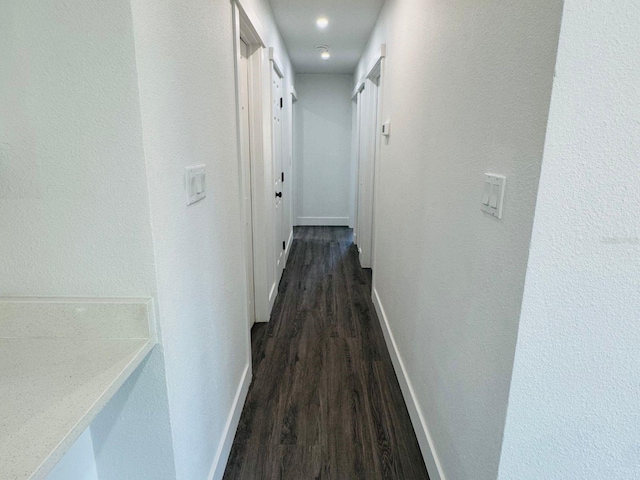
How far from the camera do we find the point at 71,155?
3.09ft

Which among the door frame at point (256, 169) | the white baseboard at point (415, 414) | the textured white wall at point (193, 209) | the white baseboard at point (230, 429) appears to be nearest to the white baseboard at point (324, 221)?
the door frame at point (256, 169)

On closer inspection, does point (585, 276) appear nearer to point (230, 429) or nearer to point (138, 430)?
point (138, 430)

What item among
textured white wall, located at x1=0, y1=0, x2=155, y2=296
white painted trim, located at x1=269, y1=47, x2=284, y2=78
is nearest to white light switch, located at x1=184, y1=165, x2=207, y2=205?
textured white wall, located at x1=0, y1=0, x2=155, y2=296

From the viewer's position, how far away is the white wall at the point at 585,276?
0.82 meters

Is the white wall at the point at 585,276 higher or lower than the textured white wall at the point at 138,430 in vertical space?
higher

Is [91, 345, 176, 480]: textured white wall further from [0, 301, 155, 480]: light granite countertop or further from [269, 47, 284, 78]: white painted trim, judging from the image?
[269, 47, 284, 78]: white painted trim

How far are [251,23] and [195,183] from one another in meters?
1.35

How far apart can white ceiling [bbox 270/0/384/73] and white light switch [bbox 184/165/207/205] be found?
2.21m

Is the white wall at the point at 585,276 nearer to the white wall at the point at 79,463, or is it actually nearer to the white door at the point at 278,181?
the white wall at the point at 79,463

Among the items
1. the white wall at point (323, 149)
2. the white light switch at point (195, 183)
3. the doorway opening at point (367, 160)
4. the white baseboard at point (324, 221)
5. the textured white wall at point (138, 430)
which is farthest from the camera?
the white baseboard at point (324, 221)

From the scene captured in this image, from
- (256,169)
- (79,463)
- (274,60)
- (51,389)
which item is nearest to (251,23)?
(256,169)

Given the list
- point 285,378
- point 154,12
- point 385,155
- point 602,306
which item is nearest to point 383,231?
point 385,155

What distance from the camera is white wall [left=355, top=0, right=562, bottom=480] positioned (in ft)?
3.05

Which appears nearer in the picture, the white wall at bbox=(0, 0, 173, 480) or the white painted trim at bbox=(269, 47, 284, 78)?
the white wall at bbox=(0, 0, 173, 480)
